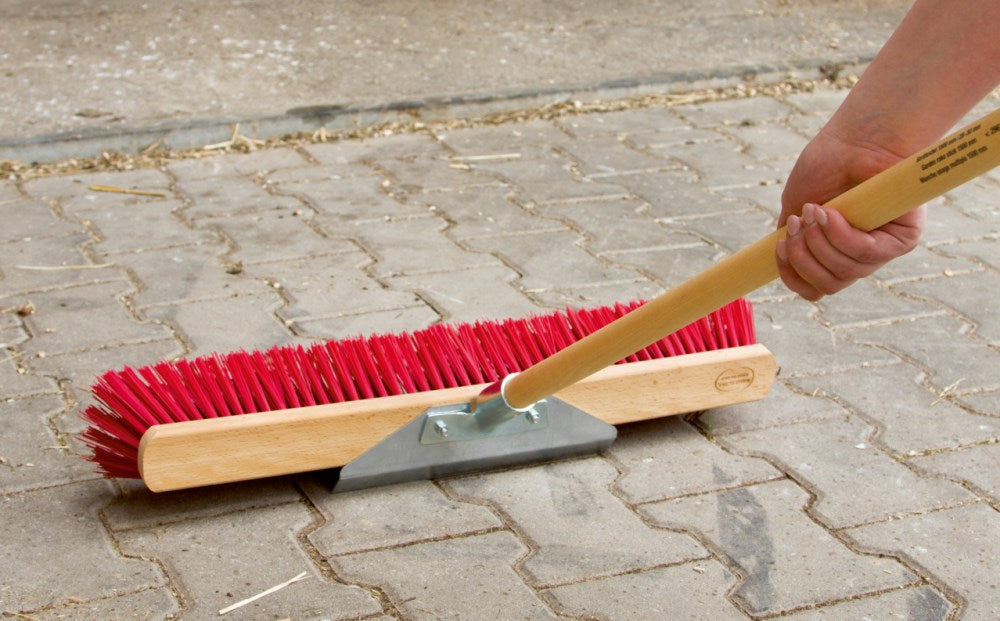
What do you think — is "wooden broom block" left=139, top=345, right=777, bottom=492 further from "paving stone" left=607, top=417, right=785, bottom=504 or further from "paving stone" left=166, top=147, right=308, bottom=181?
"paving stone" left=166, top=147, right=308, bottom=181

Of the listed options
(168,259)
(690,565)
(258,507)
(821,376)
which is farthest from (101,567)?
(821,376)

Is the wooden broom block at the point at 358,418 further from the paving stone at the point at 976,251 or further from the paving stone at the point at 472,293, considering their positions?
the paving stone at the point at 976,251

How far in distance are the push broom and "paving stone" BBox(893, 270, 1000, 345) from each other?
0.90 meters

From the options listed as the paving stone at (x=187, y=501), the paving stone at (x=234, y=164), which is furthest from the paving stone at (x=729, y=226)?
the paving stone at (x=187, y=501)

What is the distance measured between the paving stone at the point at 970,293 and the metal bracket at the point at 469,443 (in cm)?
127

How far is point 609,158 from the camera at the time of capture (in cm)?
453

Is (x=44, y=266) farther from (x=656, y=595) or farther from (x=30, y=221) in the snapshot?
(x=656, y=595)

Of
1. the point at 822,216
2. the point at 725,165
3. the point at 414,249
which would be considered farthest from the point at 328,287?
the point at 822,216

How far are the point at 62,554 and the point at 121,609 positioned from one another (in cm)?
22

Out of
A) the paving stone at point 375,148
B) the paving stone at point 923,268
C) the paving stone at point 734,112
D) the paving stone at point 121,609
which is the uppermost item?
the paving stone at point 734,112

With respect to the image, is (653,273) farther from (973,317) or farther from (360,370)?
(360,370)

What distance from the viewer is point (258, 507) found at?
2.53 meters

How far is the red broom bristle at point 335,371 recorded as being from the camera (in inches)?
96.8

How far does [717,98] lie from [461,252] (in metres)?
1.88
